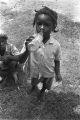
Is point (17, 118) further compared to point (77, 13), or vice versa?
point (77, 13)

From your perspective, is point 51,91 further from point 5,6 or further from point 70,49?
point 5,6

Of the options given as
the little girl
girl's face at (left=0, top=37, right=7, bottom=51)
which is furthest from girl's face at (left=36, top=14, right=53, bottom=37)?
girl's face at (left=0, top=37, right=7, bottom=51)

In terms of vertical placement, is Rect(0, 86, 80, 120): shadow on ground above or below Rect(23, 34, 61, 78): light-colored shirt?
below

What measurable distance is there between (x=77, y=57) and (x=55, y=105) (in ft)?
5.38

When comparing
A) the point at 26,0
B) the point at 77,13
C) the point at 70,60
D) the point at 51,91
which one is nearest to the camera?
the point at 51,91

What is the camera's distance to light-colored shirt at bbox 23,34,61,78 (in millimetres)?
3291

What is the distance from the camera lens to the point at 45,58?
3.35 metres

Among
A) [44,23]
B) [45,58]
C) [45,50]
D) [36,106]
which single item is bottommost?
[36,106]

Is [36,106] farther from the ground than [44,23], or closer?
closer

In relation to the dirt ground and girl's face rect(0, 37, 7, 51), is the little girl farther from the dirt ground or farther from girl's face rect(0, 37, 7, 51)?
girl's face rect(0, 37, 7, 51)

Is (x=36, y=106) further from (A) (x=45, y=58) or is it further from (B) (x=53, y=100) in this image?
(A) (x=45, y=58)

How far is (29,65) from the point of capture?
3553mm

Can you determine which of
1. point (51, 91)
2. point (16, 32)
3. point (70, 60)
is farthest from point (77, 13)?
point (51, 91)

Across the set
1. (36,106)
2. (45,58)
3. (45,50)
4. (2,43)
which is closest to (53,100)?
(36,106)
